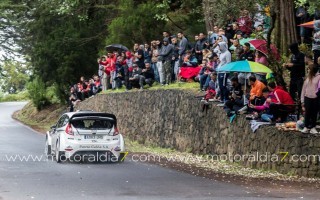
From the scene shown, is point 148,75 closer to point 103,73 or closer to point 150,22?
point 150,22

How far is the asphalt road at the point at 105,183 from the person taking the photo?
52.8ft

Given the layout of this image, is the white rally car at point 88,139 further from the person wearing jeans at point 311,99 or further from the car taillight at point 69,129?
the person wearing jeans at point 311,99

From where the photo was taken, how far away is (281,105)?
844 inches

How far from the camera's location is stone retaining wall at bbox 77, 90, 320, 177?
66.6ft

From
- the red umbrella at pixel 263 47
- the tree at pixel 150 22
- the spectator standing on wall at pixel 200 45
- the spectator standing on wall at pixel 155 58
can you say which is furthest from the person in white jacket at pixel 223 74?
the tree at pixel 150 22

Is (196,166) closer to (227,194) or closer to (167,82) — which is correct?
(227,194)

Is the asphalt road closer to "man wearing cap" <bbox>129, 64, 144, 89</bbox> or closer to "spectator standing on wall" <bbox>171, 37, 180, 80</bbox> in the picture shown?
"spectator standing on wall" <bbox>171, 37, 180, 80</bbox>

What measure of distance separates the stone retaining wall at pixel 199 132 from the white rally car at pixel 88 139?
3.43m

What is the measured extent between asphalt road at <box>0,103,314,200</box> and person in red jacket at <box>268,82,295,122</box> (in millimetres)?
3285

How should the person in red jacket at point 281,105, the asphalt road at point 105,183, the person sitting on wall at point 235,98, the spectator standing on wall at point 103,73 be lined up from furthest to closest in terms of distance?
1. the spectator standing on wall at point 103,73
2. the person sitting on wall at point 235,98
3. the person in red jacket at point 281,105
4. the asphalt road at point 105,183

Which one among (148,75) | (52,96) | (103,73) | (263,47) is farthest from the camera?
(52,96)

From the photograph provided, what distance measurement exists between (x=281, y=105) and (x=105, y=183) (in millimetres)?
5992

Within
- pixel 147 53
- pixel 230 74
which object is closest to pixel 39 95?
pixel 147 53

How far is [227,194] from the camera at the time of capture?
16359mm
